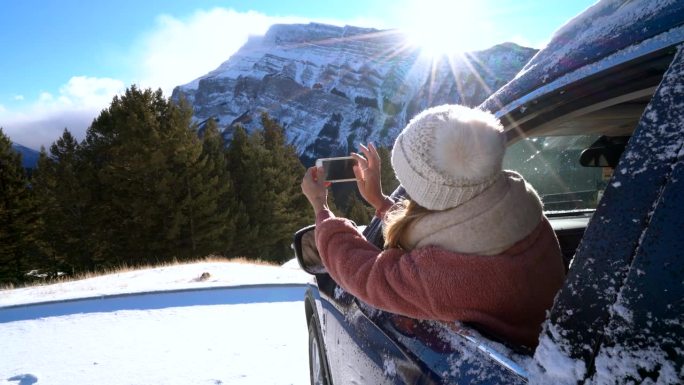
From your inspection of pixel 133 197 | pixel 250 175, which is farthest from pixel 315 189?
pixel 250 175

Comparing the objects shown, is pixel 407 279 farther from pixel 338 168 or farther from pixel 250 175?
pixel 250 175

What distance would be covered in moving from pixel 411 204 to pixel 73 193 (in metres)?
28.6

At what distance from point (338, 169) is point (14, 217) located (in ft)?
111

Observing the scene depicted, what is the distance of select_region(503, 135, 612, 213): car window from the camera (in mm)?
1974

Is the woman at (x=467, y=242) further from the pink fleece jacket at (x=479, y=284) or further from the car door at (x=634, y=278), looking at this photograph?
the car door at (x=634, y=278)

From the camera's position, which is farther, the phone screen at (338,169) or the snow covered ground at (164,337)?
the snow covered ground at (164,337)

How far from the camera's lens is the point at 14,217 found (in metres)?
28.4

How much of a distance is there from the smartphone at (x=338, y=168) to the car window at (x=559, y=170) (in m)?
0.70

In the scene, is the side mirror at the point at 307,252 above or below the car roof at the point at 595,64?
below

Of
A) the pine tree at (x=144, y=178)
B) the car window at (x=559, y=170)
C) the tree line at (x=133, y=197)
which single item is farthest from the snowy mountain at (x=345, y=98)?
the car window at (x=559, y=170)

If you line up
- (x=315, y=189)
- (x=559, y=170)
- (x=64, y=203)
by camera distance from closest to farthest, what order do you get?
(x=315, y=189)
(x=559, y=170)
(x=64, y=203)

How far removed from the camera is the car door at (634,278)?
638mm

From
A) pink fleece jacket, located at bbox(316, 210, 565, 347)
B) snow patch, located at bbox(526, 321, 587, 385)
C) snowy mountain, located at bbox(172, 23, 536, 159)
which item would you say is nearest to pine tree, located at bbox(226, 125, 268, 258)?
pink fleece jacket, located at bbox(316, 210, 565, 347)

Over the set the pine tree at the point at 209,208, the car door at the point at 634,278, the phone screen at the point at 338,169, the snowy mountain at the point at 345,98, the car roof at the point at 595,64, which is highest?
the snowy mountain at the point at 345,98
